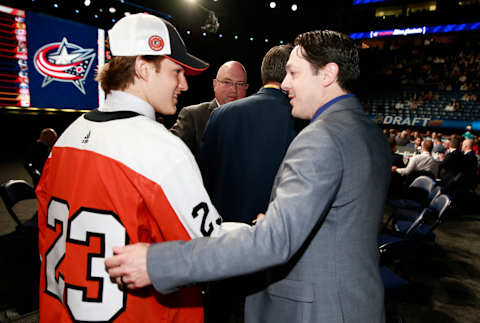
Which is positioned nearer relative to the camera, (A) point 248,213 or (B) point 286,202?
(B) point 286,202

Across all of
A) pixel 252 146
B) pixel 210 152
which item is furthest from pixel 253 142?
pixel 210 152

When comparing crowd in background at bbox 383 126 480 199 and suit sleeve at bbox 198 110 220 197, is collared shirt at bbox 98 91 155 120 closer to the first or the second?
suit sleeve at bbox 198 110 220 197

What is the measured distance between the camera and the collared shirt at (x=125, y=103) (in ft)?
3.09

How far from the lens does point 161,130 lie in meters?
0.89

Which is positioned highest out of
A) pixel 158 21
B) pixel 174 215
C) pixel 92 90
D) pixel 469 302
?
pixel 92 90

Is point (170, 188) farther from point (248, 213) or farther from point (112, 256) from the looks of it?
point (248, 213)

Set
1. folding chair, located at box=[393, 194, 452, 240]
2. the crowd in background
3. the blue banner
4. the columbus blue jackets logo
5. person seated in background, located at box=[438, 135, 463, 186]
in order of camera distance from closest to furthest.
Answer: folding chair, located at box=[393, 194, 452, 240] → the crowd in background → person seated in background, located at box=[438, 135, 463, 186] → the blue banner → the columbus blue jackets logo

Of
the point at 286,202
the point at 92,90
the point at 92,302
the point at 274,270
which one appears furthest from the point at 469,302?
the point at 92,90

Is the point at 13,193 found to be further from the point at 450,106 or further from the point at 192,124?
the point at 450,106

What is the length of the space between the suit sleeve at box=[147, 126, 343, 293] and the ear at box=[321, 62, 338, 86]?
331 mm

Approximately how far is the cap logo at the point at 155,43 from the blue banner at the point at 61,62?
875 cm

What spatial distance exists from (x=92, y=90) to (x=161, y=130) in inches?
366

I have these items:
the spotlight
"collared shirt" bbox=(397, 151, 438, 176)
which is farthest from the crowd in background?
the spotlight

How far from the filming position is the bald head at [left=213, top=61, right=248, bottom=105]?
2592mm
